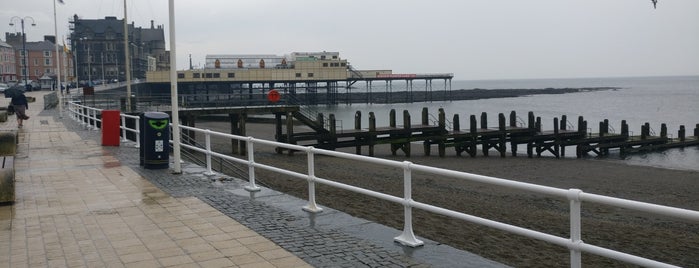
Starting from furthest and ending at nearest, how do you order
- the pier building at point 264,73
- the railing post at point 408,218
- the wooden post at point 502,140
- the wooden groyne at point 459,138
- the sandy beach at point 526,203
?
1. the pier building at point 264,73
2. the wooden post at point 502,140
3. the wooden groyne at point 459,138
4. the sandy beach at point 526,203
5. the railing post at point 408,218

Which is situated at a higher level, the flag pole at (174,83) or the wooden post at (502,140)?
the flag pole at (174,83)

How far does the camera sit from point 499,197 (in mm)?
17078

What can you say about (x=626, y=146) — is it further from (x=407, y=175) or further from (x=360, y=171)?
(x=407, y=175)

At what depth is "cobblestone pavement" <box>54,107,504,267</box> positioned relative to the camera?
5730 millimetres

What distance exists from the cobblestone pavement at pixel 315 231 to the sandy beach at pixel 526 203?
5.66 ft

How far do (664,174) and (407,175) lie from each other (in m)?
24.0

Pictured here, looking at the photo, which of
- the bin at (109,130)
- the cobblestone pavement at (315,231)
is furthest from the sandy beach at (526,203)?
the bin at (109,130)

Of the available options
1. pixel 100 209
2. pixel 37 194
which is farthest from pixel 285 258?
pixel 37 194

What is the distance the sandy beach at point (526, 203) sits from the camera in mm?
8953

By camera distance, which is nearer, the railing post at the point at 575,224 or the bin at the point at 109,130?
the railing post at the point at 575,224

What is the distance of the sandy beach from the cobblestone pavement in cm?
173

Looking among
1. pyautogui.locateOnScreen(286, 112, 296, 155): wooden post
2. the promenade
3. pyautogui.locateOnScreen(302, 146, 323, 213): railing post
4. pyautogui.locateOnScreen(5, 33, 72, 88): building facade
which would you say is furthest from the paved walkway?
pyautogui.locateOnScreen(5, 33, 72, 88): building facade

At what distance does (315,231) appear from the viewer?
6910mm

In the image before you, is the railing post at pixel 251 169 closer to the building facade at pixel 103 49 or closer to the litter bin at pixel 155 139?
the litter bin at pixel 155 139
